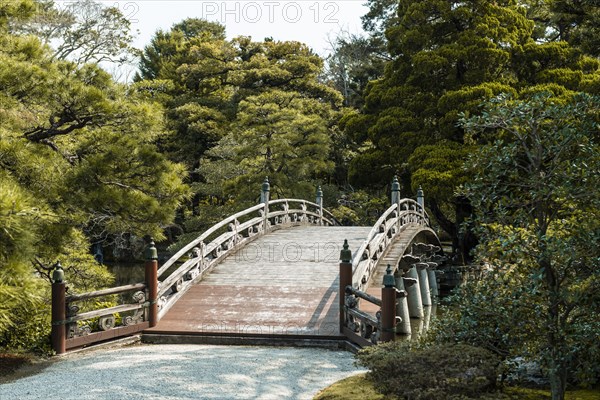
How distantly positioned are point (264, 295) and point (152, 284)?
224 cm

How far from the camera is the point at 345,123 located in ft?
79.5

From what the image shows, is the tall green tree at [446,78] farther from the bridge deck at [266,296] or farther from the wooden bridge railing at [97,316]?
the wooden bridge railing at [97,316]

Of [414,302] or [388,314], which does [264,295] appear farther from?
[414,302]

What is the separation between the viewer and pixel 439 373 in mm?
5582

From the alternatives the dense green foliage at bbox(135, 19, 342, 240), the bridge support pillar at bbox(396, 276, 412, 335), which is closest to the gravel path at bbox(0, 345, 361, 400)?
the bridge support pillar at bbox(396, 276, 412, 335)

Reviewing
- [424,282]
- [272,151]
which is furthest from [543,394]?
[272,151]

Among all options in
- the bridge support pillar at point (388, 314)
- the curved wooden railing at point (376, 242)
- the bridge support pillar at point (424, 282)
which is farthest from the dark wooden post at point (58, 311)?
the bridge support pillar at point (424, 282)

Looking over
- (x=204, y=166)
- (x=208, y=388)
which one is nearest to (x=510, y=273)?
(x=208, y=388)

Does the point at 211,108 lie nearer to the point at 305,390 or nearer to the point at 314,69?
the point at 314,69

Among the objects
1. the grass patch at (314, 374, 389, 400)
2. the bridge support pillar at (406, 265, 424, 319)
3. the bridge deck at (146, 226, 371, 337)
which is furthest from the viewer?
the bridge support pillar at (406, 265, 424, 319)

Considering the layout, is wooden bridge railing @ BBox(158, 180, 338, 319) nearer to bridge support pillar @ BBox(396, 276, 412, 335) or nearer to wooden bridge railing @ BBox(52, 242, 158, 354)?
wooden bridge railing @ BBox(52, 242, 158, 354)

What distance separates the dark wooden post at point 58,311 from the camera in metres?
8.61

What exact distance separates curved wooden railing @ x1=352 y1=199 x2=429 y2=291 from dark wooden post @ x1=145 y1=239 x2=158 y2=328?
346 centimetres

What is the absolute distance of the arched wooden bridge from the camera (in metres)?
9.48
